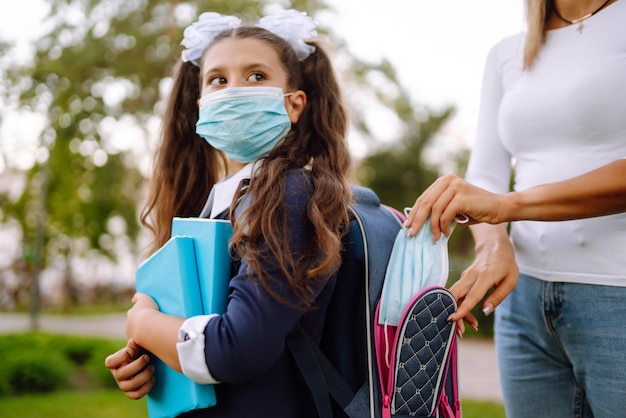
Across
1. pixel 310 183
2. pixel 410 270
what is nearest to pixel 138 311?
pixel 310 183

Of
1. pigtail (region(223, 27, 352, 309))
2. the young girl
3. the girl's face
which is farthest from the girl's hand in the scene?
the girl's face

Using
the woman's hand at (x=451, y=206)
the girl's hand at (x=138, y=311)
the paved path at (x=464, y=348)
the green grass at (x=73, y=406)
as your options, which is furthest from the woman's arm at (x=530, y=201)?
the paved path at (x=464, y=348)

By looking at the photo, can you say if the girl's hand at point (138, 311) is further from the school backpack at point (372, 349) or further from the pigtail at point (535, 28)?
the pigtail at point (535, 28)

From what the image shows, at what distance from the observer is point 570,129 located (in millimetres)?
1731

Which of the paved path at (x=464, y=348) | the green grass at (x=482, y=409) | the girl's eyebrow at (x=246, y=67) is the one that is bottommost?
the paved path at (x=464, y=348)

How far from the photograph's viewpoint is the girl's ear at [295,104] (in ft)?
6.43

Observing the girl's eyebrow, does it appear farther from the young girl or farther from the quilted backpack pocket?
the quilted backpack pocket

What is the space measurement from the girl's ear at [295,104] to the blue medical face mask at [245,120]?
68mm

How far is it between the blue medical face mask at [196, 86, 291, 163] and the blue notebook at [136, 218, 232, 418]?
1.16 feet

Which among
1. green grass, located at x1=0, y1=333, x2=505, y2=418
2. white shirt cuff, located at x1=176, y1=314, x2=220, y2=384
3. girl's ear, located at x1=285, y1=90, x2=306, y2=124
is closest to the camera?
white shirt cuff, located at x1=176, y1=314, x2=220, y2=384

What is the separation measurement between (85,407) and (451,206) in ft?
17.2

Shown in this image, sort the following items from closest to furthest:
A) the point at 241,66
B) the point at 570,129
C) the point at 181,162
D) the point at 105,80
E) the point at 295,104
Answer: the point at 570,129 < the point at 241,66 < the point at 295,104 < the point at 181,162 < the point at 105,80

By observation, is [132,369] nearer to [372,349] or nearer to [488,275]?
[372,349]

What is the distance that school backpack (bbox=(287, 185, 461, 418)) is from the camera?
4.89 feet
